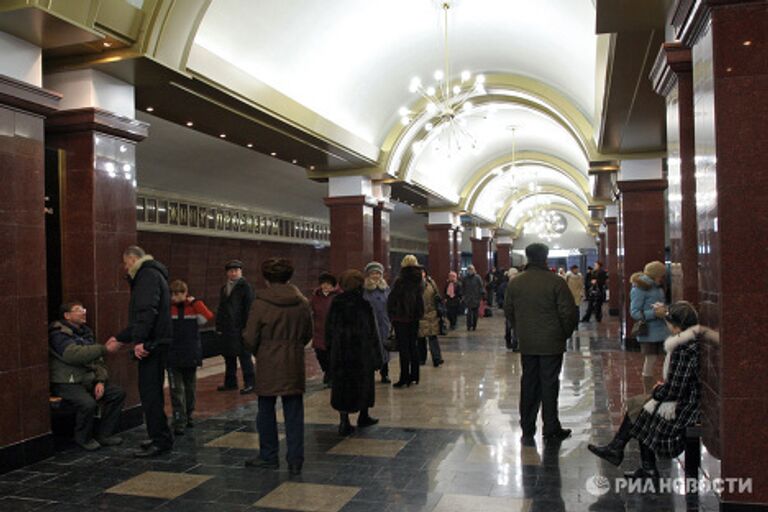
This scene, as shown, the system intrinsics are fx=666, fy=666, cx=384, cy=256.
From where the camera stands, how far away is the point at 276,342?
473 cm

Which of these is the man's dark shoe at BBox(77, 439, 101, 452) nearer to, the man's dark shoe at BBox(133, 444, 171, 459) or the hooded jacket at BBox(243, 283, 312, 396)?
the man's dark shoe at BBox(133, 444, 171, 459)

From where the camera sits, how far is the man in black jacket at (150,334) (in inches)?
202

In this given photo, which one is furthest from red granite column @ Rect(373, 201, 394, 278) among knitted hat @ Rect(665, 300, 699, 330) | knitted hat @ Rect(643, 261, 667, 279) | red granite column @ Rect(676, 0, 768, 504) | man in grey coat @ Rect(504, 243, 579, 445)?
red granite column @ Rect(676, 0, 768, 504)

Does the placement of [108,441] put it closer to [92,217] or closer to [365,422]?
[92,217]

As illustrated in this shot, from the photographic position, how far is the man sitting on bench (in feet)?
18.1

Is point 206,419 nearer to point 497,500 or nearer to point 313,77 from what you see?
point 497,500

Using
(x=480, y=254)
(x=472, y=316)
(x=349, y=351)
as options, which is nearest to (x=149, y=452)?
(x=349, y=351)

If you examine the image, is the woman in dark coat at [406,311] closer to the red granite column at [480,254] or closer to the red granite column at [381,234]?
the red granite column at [381,234]

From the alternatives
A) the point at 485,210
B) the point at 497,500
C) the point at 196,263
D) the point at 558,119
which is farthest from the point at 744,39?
the point at 485,210

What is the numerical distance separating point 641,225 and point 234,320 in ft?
25.8

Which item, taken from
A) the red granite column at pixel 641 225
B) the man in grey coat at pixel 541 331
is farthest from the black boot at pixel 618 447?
the red granite column at pixel 641 225

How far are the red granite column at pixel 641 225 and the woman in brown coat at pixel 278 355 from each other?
8.60 m

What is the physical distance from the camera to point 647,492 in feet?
13.7

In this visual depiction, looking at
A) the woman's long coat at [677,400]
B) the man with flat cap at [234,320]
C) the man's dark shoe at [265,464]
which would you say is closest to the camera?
the woman's long coat at [677,400]
